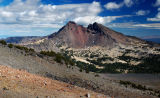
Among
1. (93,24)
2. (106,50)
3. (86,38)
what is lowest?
(106,50)

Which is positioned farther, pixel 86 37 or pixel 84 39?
pixel 86 37

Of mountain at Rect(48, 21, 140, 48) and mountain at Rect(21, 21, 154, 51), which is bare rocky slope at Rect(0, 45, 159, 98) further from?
mountain at Rect(48, 21, 140, 48)

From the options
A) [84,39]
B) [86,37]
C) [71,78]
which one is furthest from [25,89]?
[86,37]

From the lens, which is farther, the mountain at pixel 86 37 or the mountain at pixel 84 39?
the mountain at pixel 86 37

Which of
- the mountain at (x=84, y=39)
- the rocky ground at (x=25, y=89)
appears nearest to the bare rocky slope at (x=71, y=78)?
the rocky ground at (x=25, y=89)

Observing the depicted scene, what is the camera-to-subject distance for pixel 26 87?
39.1 ft

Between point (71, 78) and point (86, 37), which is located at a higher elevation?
point (86, 37)

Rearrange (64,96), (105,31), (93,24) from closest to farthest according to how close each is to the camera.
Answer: (64,96) < (105,31) < (93,24)

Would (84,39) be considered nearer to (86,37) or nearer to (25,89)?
(86,37)

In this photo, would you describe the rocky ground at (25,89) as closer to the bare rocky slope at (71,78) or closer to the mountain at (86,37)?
the bare rocky slope at (71,78)

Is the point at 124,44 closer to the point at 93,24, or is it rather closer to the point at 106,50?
the point at 106,50

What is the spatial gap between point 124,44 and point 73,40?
44.8 metres

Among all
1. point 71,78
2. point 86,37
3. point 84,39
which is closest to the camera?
Answer: point 71,78

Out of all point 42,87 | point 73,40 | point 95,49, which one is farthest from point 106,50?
point 42,87
